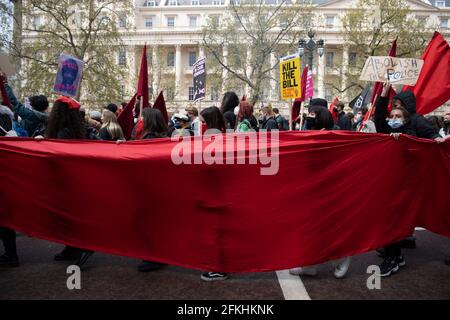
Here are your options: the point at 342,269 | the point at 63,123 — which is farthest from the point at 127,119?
the point at 342,269

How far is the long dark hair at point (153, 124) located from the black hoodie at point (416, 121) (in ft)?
9.65

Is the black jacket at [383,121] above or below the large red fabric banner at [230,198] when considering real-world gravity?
above

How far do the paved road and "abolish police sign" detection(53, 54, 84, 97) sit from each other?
2.24 metres

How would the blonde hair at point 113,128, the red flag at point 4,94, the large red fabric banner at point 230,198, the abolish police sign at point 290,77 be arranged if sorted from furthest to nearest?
the abolish police sign at point 290,77
the red flag at point 4,94
the blonde hair at point 113,128
the large red fabric banner at point 230,198

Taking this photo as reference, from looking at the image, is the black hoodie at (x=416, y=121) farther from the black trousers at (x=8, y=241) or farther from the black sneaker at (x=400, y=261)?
the black trousers at (x=8, y=241)

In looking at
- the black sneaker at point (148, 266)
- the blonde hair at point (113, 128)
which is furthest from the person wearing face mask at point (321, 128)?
the blonde hair at point (113, 128)

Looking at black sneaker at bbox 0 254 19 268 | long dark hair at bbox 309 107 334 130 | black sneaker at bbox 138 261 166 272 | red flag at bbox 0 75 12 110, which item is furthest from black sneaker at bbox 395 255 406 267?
red flag at bbox 0 75 12 110

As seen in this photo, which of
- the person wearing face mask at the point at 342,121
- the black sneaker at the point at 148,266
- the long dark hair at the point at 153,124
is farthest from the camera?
the person wearing face mask at the point at 342,121

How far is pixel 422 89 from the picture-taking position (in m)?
5.30

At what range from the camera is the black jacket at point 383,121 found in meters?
4.38

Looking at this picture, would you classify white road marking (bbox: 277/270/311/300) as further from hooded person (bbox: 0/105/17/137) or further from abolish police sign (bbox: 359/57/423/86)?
hooded person (bbox: 0/105/17/137)

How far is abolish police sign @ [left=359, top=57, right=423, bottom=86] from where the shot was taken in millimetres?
4961

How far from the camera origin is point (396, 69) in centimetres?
499
